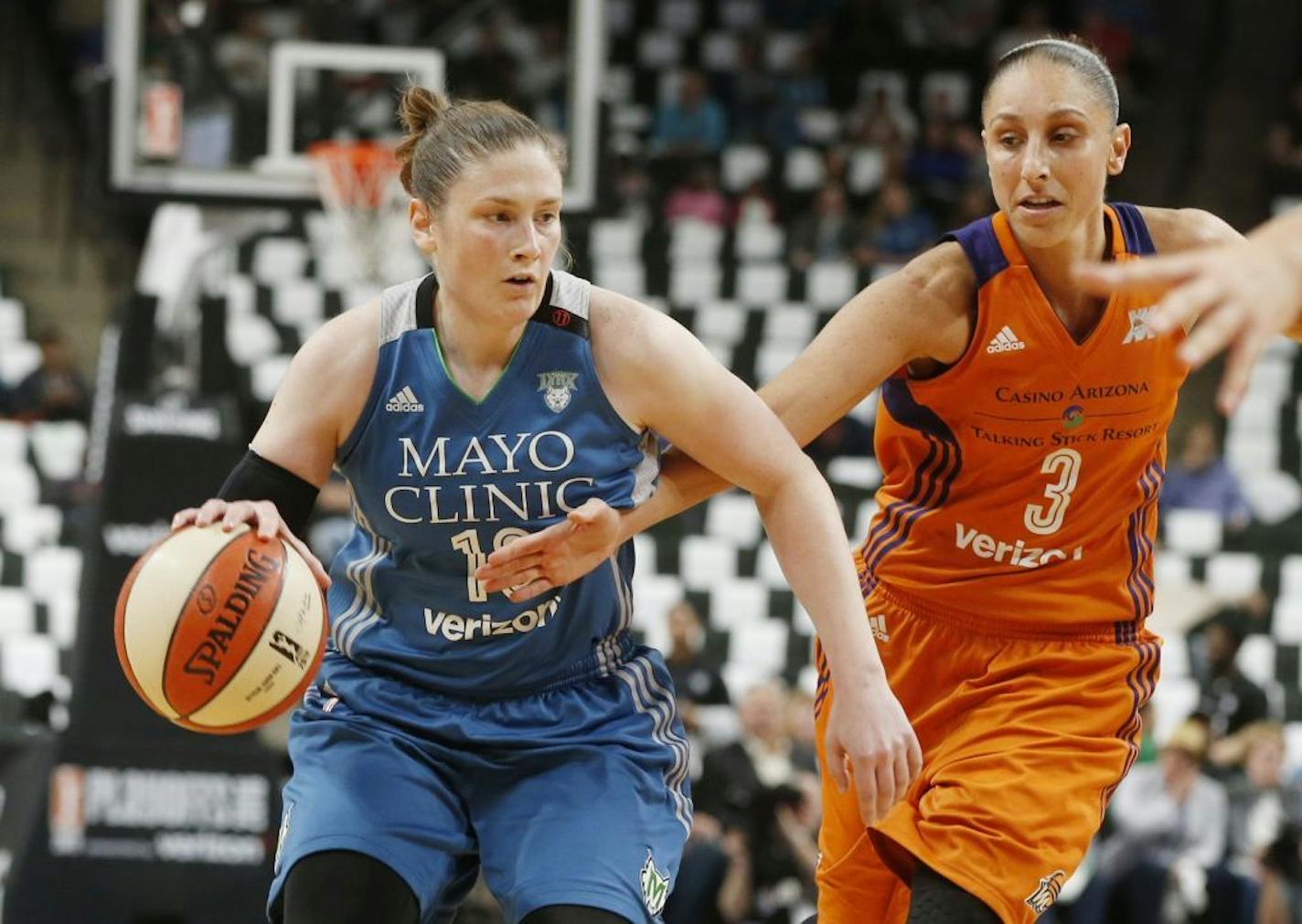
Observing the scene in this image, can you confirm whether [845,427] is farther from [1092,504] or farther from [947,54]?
[1092,504]

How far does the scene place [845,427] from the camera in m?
12.5

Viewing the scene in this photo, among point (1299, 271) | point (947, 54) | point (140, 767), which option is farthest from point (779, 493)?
point (947, 54)

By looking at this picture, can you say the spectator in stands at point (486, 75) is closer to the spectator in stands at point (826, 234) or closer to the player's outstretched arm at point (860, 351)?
the spectator in stands at point (826, 234)

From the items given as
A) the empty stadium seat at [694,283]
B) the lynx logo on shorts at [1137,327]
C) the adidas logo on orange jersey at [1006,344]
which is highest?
the lynx logo on shorts at [1137,327]

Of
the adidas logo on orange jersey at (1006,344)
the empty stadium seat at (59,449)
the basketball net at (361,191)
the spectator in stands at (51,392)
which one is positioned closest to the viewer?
the adidas logo on orange jersey at (1006,344)

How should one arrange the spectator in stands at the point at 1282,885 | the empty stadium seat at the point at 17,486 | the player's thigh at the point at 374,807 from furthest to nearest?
the empty stadium seat at the point at 17,486 < the spectator in stands at the point at 1282,885 < the player's thigh at the point at 374,807

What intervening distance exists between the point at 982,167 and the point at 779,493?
12.5 meters

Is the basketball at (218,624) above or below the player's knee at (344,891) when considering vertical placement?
above

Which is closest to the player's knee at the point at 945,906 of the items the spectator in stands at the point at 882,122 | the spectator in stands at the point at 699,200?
the spectator in stands at the point at 699,200

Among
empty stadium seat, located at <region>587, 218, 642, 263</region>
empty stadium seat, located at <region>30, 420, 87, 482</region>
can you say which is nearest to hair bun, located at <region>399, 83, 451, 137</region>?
empty stadium seat, located at <region>30, 420, 87, 482</region>

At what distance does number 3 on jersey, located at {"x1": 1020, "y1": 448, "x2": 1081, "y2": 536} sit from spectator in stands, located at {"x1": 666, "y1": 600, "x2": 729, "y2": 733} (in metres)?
5.56

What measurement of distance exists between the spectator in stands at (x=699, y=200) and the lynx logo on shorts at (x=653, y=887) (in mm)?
11877

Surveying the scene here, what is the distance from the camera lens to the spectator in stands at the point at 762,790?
8414 millimetres

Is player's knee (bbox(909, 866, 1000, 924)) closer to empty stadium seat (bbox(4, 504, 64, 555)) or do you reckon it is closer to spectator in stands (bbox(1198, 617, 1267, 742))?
spectator in stands (bbox(1198, 617, 1267, 742))
